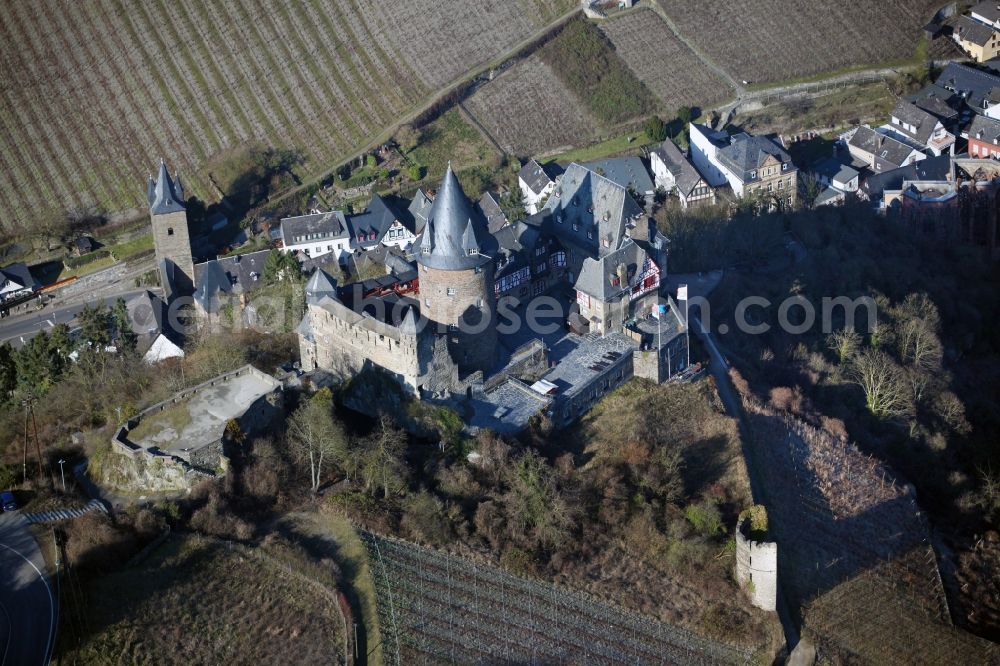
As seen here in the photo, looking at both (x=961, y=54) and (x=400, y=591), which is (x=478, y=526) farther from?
(x=961, y=54)

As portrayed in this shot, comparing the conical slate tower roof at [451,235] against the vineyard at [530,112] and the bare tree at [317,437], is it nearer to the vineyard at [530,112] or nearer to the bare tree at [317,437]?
the bare tree at [317,437]

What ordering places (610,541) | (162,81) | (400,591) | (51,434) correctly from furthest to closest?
(162,81), (51,434), (610,541), (400,591)

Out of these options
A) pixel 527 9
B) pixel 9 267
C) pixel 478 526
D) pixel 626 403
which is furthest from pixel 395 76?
pixel 478 526

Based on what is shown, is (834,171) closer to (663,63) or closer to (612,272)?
(663,63)

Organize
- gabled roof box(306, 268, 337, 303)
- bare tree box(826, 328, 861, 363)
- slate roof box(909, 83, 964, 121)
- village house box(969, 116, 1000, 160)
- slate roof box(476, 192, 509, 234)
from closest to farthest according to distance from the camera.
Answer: gabled roof box(306, 268, 337, 303)
bare tree box(826, 328, 861, 363)
slate roof box(476, 192, 509, 234)
village house box(969, 116, 1000, 160)
slate roof box(909, 83, 964, 121)

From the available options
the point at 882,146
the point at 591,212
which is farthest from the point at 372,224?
the point at 882,146

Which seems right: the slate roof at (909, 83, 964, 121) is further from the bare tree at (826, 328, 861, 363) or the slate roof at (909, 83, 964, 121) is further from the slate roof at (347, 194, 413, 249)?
the slate roof at (347, 194, 413, 249)

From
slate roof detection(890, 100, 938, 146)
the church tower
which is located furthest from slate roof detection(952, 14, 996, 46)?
the church tower
